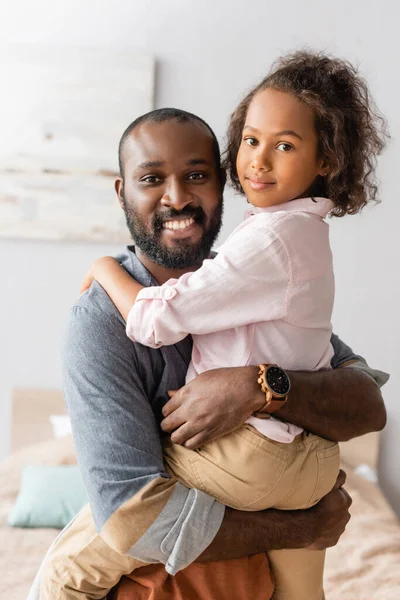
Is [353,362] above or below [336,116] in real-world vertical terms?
below

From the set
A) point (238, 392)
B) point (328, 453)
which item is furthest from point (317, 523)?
point (238, 392)

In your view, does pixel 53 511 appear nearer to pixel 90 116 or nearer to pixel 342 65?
pixel 90 116

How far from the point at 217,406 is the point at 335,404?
233mm

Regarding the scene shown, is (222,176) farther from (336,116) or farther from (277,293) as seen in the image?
(277,293)

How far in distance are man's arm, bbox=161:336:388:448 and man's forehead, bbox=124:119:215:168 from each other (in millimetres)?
421

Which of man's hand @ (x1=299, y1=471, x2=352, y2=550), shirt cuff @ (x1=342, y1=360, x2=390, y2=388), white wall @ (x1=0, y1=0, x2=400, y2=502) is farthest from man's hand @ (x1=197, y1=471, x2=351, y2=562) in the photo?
white wall @ (x1=0, y1=0, x2=400, y2=502)

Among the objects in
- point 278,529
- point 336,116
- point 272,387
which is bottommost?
point 278,529

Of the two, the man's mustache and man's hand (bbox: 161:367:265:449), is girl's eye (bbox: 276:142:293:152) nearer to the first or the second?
the man's mustache

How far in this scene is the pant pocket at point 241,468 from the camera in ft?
3.87

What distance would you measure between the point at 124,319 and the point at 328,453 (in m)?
0.39

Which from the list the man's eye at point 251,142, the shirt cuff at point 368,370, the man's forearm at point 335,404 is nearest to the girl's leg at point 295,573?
the man's forearm at point 335,404

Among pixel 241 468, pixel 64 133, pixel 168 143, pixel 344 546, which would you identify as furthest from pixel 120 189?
pixel 64 133

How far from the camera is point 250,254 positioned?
1.19 metres

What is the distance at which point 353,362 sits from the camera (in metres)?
1.53
